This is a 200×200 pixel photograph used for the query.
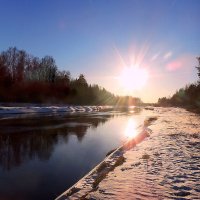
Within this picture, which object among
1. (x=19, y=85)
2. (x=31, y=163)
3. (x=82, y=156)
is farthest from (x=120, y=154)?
(x=19, y=85)

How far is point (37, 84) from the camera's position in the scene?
97.4m

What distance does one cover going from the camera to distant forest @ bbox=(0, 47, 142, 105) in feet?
273

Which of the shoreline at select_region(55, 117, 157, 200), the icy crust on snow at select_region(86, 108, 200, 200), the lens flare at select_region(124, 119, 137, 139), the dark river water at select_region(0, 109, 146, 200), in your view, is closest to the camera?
the icy crust on snow at select_region(86, 108, 200, 200)

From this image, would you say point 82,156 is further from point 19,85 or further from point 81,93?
point 81,93

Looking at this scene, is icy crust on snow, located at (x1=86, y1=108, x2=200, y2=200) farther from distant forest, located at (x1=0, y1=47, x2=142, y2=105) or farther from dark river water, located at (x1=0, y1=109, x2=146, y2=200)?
distant forest, located at (x1=0, y1=47, x2=142, y2=105)

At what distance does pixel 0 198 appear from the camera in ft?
26.7

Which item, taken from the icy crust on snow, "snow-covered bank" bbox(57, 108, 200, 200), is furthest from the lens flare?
"snow-covered bank" bbox(57, 108, 200, 200)

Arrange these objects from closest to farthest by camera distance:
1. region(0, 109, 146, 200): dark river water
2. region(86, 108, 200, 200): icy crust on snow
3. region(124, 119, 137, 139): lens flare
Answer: region(86, 108, 200, 200): icy crust on snow, region(0, 109, 146, 200): dark river water, region(124, 119, 137, 139): lens flare

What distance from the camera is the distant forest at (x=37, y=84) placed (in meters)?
83.3

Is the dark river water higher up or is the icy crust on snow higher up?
the icy crust on snow

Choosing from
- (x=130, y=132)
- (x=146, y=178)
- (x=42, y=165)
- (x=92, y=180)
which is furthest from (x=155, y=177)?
(x=130, y=132)

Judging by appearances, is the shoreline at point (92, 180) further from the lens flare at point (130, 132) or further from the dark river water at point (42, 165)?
the lens flare at point (130, 132)

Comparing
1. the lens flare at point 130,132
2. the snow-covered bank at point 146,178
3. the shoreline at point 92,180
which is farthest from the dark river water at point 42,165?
the lens flare at point 130,132

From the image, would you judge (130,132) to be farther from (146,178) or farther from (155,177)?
(146,178)
